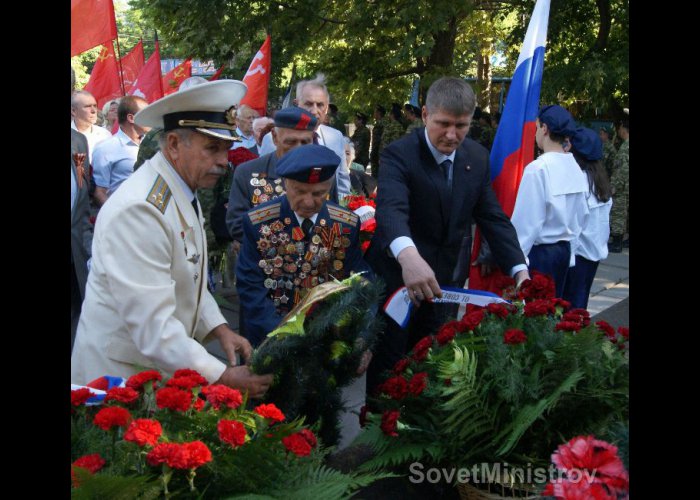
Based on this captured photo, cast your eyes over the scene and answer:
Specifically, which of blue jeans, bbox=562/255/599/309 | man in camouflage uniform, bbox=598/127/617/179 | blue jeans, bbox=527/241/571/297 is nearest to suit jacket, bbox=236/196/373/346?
blue jeans, bbox=527/241/571/297

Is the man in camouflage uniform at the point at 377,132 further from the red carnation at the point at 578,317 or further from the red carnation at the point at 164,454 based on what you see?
the red carnation at the point at 164,454

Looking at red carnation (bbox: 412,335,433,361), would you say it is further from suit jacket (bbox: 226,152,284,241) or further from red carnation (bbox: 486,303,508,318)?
suit jacket (bbox: 226,152,284,241)

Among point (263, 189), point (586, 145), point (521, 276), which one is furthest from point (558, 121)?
point (263, 189)

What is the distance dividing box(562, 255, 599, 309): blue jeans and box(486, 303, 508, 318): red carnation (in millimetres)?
2537

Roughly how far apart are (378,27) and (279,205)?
38.7 feet

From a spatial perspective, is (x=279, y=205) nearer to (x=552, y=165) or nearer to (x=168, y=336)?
(x=168, y=336)

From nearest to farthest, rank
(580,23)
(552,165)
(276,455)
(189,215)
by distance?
(276,455), (189,215), (552,165), (580,23)

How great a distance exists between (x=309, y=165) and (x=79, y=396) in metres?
1.57

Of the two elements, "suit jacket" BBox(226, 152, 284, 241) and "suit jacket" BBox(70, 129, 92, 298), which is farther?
"suit jacket" BBox(70, 129, 92, 298)

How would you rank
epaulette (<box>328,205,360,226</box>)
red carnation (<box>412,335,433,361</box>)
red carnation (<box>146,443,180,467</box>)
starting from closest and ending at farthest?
red carnation (<box>146,443,180,467</box>)
red carnation (<box>412,335,433,361</box>)
epaulette (<box>328,205,360,226</box>)

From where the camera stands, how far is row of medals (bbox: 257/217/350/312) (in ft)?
11.7

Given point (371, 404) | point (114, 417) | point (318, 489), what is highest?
point (114, 417)
